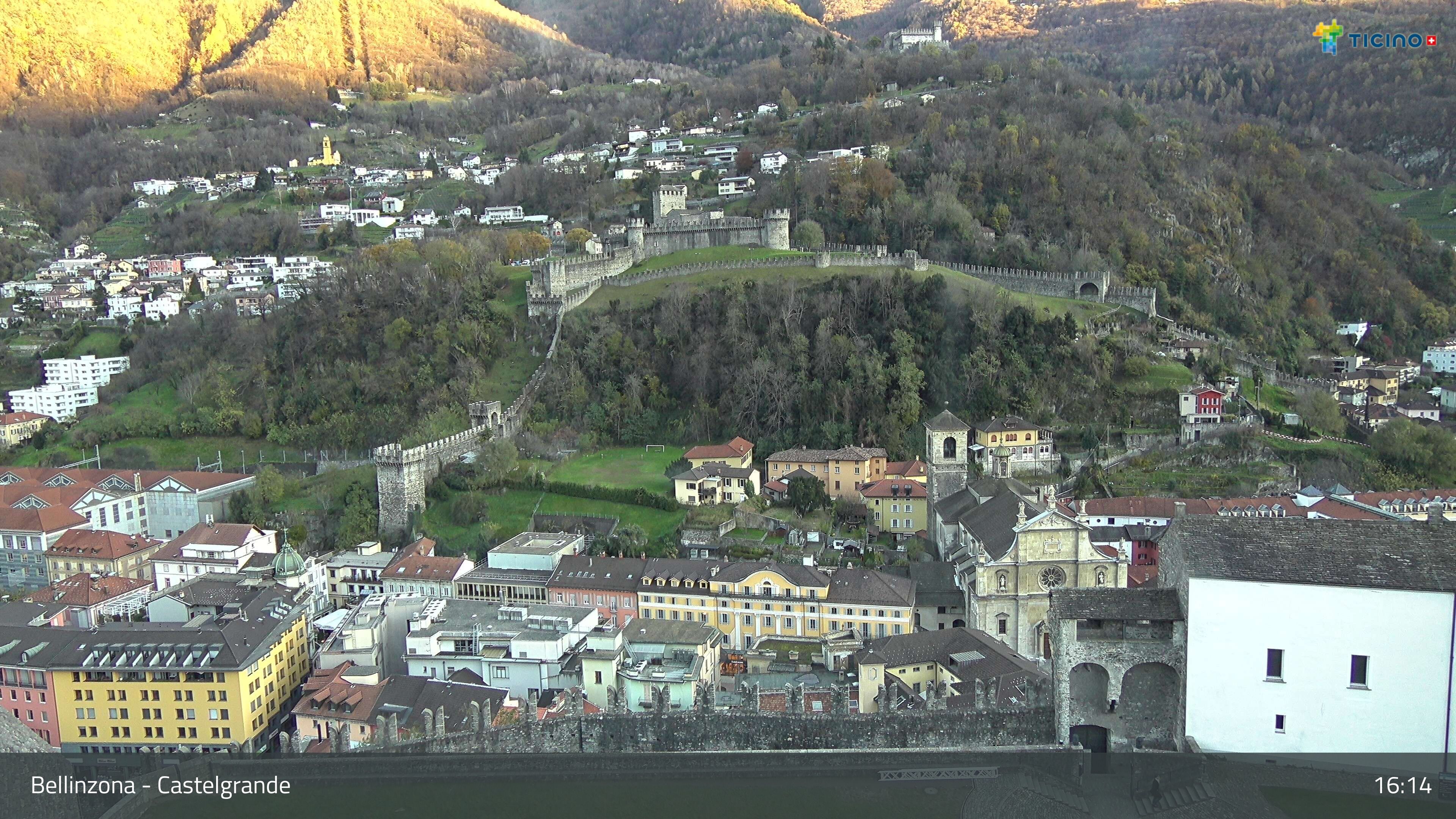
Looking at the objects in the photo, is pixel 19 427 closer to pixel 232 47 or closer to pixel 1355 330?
pixel 1355 330

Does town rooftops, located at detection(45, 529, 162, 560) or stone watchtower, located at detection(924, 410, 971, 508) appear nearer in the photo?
stone watchtower, located at detection(924, 410, 971, 508)

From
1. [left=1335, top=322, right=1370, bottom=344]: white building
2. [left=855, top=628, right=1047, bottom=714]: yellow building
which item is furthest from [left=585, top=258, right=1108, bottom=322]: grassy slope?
[left=855, top=628, right=1047, bottom=714]: yellow building

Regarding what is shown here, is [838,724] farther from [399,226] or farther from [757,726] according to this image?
[399,226]

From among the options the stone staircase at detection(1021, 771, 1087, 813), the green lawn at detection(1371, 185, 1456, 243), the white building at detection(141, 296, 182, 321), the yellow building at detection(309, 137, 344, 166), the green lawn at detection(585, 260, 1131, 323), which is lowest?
the stone staircase at detection(1021, 771, 1087, 813)

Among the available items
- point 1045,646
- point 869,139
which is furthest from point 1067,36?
point 1045,646

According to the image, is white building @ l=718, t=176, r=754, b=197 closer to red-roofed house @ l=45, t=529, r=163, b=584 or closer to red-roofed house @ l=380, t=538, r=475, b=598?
red-roofed house @ l=380, t=538, r=475, b=598

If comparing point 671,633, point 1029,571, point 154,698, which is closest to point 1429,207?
point 1029,571

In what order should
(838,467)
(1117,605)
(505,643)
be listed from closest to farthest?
1. (1117,605)
2. (505,643)
3. (838,467)
